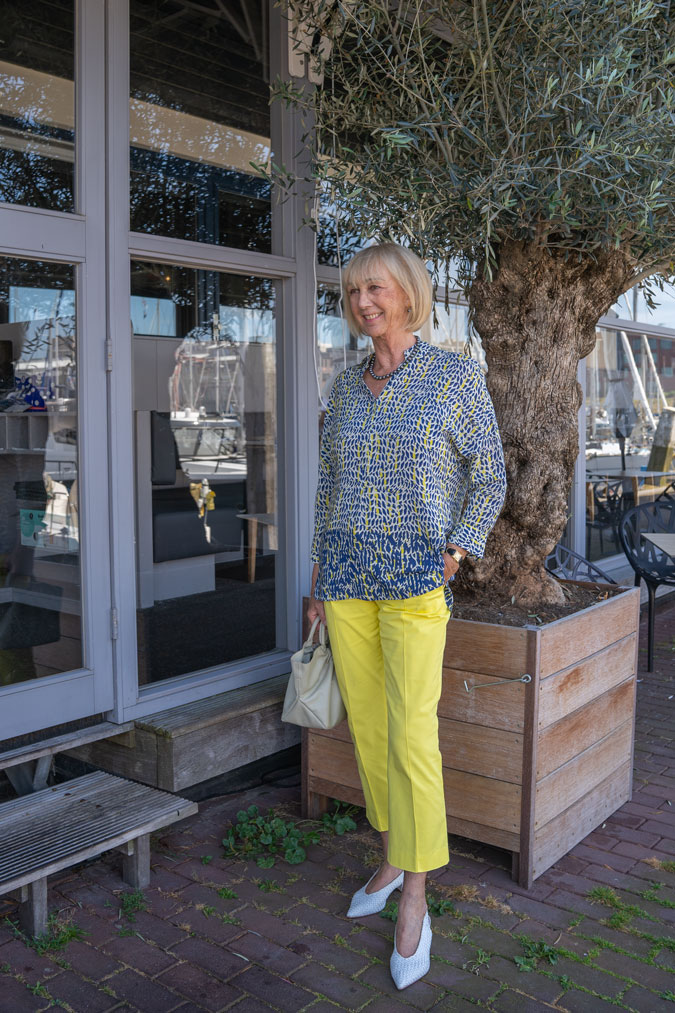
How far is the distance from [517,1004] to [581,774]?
3.14ft

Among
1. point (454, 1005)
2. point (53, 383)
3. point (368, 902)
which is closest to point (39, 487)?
point (53, 383)

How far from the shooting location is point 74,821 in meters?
2.71

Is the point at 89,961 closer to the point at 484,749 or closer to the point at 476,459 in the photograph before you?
the point at 484,749

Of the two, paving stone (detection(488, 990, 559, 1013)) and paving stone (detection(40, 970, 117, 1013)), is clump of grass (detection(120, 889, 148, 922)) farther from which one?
paving stone (detection(488, 990, 559, 1013))

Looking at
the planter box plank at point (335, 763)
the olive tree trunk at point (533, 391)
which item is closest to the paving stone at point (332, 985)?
the planter box plank at point (335, 763)

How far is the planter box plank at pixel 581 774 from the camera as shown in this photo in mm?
2800

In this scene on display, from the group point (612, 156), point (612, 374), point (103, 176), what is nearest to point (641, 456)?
point (612, 374)

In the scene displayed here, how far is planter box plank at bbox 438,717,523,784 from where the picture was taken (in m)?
2.75

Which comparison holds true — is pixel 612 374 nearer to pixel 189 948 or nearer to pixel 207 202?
pixel 207 202

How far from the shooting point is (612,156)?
2.69 metres

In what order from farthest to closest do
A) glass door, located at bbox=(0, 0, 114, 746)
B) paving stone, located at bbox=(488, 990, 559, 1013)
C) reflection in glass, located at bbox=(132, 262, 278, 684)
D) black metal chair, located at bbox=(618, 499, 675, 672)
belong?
black metal chair, located at bbox=(618, 499, 675, 672) < reflection in glass, located at bbox=(132, 262, 278, 684) < glass door, located at bbox=(0, 0, 114, 746) < paving stone, located at bbox=(488, 990, 559, 1013)

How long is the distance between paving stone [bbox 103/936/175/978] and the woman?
630mm

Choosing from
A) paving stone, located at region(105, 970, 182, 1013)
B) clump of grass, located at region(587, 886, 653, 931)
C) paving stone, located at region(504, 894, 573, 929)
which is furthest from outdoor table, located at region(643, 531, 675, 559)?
paving stone, located at region(105, 970, 182, 1013)

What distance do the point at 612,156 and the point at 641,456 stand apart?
16.4 feet
